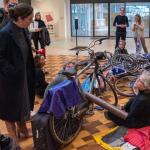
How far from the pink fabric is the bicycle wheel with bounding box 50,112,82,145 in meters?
0.53

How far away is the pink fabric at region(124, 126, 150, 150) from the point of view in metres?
2.81

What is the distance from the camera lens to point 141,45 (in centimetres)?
816

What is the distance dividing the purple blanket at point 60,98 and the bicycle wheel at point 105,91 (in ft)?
4.10

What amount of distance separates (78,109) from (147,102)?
686 mm

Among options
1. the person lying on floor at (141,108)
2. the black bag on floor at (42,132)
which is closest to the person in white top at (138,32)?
the person lying on floor at (141,108)

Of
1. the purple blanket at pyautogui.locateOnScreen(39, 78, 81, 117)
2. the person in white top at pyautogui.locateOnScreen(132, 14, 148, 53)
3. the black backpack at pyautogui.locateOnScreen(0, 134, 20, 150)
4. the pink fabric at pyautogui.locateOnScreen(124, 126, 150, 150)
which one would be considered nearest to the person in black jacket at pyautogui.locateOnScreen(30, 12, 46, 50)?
the person in white top at pyautogui.locateOnScreen(132, 14, 148, 53)

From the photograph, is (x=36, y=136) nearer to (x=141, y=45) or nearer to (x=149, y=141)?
(x=149, y=141)

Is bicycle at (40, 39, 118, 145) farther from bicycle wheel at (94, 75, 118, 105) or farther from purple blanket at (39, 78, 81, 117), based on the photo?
→ bicycle wheel at (94, 75, 118, 105)

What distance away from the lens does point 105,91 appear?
450 cm

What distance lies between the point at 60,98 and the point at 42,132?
1.16 ft

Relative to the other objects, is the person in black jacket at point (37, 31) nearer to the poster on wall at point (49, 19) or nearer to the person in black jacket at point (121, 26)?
the person in black jacket at point (121, 26)

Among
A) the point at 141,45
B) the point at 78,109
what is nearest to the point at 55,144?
the point at 78,109

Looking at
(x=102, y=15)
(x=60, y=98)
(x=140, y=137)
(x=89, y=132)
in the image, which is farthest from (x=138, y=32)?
(x=102, y=15)

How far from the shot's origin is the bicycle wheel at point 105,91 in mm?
4020
